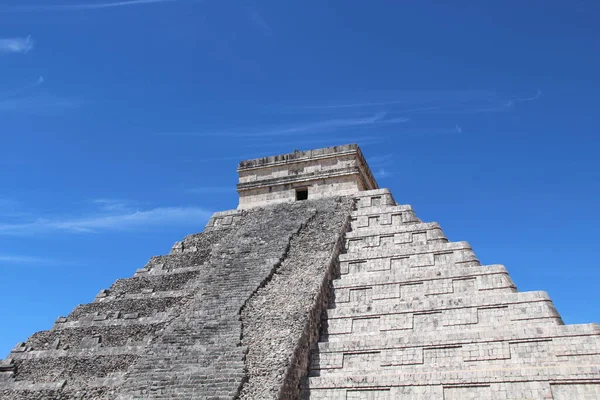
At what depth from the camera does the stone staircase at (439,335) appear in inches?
334

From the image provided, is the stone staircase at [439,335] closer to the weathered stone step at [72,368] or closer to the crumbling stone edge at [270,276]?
the crumbling stone edge at [270,276]

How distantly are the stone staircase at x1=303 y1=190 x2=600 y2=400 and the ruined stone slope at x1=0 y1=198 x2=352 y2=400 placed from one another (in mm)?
592

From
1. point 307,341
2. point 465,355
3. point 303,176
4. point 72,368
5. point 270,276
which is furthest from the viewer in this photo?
point 303,176

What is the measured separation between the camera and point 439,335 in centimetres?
945

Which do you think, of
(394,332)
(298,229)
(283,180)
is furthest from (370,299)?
(283,180)

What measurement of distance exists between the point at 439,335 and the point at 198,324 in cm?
405

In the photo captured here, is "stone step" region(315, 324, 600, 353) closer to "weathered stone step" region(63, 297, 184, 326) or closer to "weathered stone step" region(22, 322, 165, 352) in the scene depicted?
"weathered stone step" region(22, 322, 165, 352)

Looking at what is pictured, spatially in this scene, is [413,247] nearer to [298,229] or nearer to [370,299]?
[370,299]

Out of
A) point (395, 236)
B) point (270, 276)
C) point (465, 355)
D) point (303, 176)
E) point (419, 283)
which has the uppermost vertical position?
point (303, 176)

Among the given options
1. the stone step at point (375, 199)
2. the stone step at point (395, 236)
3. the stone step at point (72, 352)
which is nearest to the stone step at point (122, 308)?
the stone step at point (72, 352)

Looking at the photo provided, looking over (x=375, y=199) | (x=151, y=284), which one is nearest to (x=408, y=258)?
(x=375, y=199)

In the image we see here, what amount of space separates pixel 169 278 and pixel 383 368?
5341mm

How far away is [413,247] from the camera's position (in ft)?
37.2

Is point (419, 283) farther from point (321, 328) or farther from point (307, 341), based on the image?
point (307, 341)
